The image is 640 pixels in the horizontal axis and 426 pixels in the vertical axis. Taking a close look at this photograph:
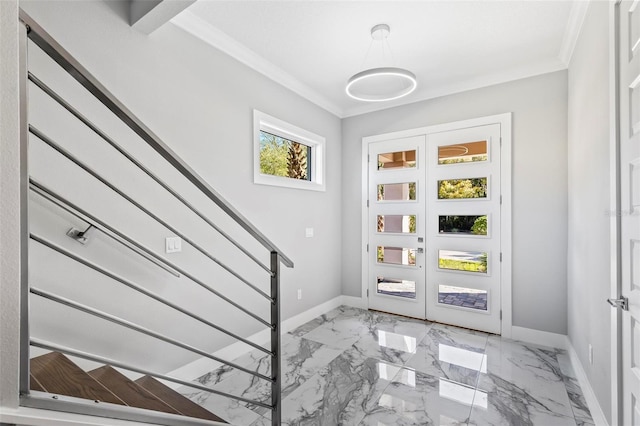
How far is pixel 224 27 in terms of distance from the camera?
246 centimetres

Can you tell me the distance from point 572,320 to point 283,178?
119 inches

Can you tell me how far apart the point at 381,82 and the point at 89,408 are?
350cm

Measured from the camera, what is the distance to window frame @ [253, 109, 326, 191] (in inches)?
115

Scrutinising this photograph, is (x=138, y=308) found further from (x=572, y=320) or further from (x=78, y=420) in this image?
(x=572, y=320)

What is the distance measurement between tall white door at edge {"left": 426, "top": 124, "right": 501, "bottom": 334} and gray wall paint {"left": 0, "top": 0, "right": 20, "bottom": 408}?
11.8ft

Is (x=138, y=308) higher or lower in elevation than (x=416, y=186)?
lower

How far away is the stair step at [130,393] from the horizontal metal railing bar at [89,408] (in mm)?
310

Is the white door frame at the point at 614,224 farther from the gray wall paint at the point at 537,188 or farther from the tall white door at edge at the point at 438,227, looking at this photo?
the tall white door at edge at the point at 438,227

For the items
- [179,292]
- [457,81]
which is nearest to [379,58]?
[457,81]

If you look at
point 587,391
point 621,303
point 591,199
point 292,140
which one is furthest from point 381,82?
A: point 587,391

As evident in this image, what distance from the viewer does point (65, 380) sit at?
4.23 ft

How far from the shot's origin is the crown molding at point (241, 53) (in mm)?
2318

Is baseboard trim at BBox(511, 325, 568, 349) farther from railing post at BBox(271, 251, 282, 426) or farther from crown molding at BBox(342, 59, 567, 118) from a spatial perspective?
railing post at BBox(271, 251, 282, 426)

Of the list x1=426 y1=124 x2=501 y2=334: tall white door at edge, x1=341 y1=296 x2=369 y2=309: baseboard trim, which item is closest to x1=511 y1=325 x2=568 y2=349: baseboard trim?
x1=426 y1=124 x2=501 y2=334: tall white door at edge
